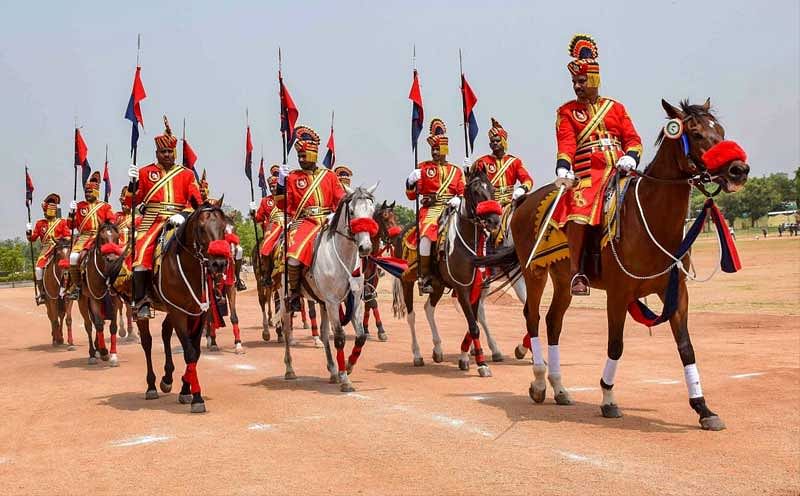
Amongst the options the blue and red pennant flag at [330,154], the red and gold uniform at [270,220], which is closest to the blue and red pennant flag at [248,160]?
the red and gold uniform at [270,220]

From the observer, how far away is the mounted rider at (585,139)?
9.56 meters

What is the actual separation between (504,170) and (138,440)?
8934mm

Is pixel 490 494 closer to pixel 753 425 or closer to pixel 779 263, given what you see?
pixel 753 425

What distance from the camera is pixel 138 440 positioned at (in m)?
8.70

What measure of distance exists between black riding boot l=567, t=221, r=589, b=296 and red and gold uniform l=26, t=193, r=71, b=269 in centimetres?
1639

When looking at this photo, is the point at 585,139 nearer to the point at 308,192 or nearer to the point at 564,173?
the point at 564,173

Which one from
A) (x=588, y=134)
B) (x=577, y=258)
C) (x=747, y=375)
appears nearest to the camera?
(x=577, y=258)

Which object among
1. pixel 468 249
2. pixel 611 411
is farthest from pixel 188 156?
pixel 611 411

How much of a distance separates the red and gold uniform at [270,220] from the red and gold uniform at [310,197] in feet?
1.00

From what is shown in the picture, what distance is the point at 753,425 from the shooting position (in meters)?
8.37

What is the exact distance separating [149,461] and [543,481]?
3.80 metres

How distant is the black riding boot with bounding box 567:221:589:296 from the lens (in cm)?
935

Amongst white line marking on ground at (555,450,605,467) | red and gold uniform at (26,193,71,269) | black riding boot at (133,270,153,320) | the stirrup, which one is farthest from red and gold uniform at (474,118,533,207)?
red and gold uniform at (26,193,71,269)

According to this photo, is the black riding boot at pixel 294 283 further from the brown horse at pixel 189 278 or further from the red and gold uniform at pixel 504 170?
the red and gold uniform at pixel 504 170
